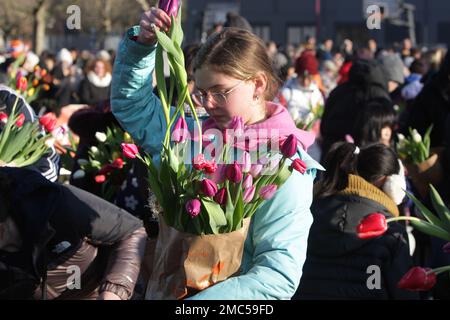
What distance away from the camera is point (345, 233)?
4359 millimetres

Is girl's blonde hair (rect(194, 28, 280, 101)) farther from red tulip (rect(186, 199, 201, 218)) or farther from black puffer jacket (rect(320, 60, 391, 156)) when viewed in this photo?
black puffer jacket (rect(320, 60, 391, 156))

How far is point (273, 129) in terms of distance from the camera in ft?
8.69

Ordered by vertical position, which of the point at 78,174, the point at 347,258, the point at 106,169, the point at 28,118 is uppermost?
the point at 28,118

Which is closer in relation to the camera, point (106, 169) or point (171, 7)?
point (171, 7)

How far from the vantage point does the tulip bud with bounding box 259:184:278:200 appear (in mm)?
2449

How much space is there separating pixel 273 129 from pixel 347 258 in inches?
73.5

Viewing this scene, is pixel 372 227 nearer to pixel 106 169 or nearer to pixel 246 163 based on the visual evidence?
pixel 246 163

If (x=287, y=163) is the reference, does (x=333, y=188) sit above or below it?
below

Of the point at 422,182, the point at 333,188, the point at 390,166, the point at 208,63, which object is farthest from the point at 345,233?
the point at 208,63

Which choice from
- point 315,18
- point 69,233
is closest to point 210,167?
point 69,233

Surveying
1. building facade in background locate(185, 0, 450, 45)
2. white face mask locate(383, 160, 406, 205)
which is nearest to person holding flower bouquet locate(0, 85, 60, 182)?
white face mask locate(383, 160, 406, 205)

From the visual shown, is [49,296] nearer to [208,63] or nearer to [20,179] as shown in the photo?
[20,179]

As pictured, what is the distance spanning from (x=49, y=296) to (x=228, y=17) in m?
4.41
